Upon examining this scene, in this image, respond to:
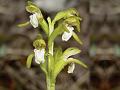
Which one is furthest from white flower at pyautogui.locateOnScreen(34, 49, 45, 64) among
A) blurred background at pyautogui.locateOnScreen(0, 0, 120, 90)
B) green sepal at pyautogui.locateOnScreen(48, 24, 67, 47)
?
blurred background at pyautogui.locateOnScreen(0, 0, 120, 90)

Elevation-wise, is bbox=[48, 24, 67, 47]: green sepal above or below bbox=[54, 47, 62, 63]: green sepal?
above

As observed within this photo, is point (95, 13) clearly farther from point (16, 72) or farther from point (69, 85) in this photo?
point (16, 72)

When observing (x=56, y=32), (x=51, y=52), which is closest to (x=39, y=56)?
(x=51, y=52)

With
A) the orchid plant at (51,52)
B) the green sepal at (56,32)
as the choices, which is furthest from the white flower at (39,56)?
the green sepal at (56,32)

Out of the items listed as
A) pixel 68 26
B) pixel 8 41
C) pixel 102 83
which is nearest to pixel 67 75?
pixel 102 83

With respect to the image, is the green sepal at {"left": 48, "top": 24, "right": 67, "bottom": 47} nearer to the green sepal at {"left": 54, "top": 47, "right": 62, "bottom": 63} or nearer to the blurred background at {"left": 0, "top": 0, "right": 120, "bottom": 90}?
the green sepal at {"left": 54, "top": 47, "right": 62, "bottom": 63}

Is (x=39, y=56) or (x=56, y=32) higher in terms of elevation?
(x=56, y=32)

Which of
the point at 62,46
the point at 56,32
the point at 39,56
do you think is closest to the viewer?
the point at 39,56

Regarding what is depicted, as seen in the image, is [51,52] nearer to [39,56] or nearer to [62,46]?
[39,56]

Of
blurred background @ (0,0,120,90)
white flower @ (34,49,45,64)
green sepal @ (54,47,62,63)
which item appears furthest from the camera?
blurred background @ (0,0,120,90)

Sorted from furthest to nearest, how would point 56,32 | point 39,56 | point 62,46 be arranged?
point 62,46 < point 56,32 < point 39,56
